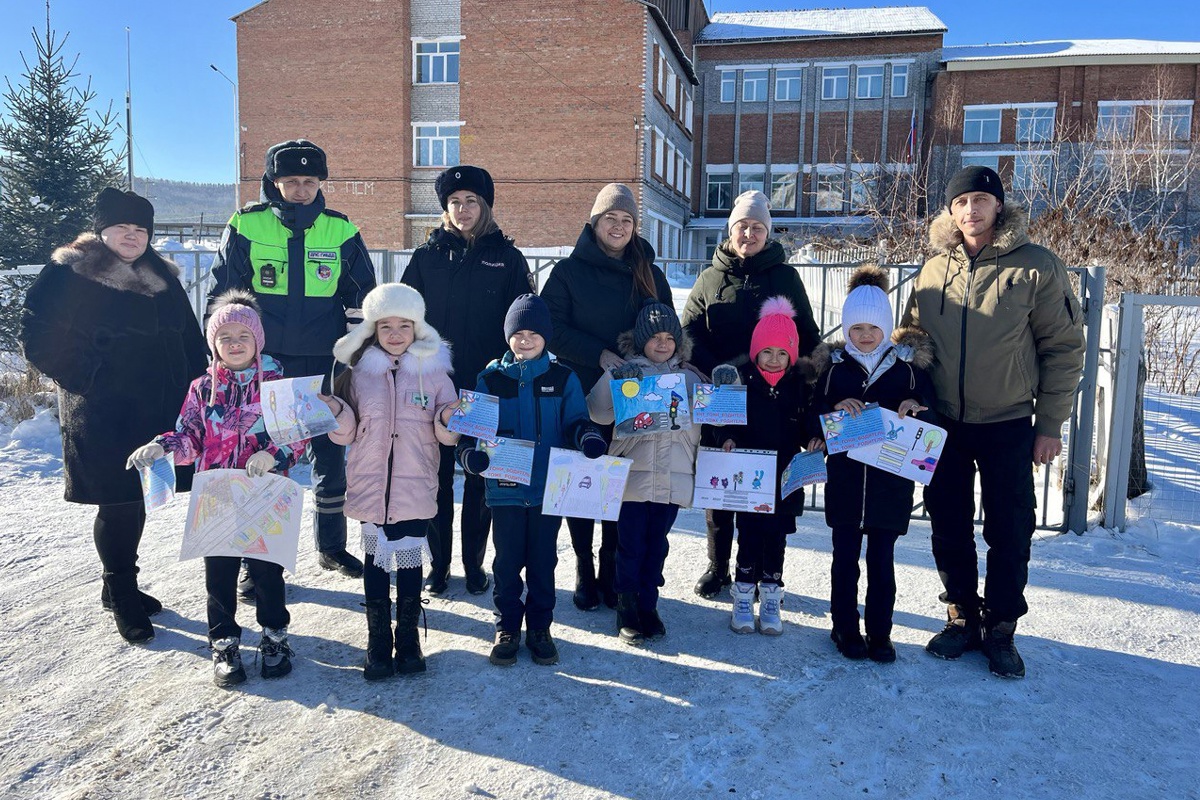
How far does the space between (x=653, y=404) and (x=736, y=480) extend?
0.58m

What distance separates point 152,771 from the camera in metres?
2.70

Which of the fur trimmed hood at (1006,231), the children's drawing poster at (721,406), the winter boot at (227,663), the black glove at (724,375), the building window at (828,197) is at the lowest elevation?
the winter boot at (227,663)

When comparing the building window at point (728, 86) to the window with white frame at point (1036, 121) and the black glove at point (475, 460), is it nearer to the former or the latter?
the window with white frame at point (1036, 121)

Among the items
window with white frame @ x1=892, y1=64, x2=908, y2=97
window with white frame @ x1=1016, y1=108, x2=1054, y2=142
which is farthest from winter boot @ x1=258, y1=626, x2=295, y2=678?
window with white frame @ x1=892, y1=64, x2=908, y2=97

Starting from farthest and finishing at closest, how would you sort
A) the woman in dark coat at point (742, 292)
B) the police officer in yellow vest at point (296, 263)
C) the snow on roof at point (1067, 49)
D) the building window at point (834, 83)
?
the building window at point (834, 83) < the snow on roof at point (1067, 49) < the police officer in yellow vest at point (296, 263) < the woman in dark coat at point (742, 292)

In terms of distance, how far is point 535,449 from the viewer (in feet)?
11.6

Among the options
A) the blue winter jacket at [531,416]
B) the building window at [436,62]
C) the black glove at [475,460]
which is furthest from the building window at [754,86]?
the black glove at [475,460]

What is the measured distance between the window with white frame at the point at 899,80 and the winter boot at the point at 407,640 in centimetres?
3960

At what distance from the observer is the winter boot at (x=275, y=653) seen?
3334 millimetres

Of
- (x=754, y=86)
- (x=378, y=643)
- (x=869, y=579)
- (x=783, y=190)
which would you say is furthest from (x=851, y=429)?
(x=754, y=86)

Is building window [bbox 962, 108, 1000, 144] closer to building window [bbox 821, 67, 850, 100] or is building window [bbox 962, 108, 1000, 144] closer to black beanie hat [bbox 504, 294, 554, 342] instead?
building window [bbox 821, 67, 850, 100]

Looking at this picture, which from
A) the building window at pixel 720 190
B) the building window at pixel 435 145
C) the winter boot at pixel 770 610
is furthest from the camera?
the building window at pixel 720 190

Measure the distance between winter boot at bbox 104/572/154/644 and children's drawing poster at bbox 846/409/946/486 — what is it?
11.4ft

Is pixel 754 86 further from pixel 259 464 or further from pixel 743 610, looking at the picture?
pixel 259 464
